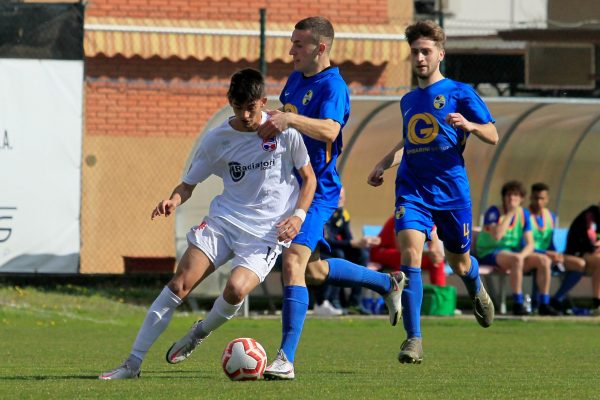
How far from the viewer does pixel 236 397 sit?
7074 millimetres

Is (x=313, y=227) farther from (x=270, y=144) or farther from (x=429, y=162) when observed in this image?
(x=429, y=162)

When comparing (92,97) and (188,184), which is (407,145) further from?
(92,97)

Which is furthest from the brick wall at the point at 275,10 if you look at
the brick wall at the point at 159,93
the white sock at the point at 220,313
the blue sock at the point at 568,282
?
the white sock at the point at 220,313

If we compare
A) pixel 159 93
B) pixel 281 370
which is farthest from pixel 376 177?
pixel 159 93

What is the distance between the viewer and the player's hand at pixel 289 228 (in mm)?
8094

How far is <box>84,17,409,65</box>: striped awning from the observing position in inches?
846

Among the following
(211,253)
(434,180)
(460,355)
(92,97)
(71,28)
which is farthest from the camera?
(92,97)

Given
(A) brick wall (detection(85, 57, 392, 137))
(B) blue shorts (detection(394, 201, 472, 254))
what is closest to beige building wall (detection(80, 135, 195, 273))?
(A) brick wall (detection(85, 57, 392, 137))

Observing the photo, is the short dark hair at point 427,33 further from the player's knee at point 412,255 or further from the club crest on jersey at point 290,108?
the player's knee at point 412,255

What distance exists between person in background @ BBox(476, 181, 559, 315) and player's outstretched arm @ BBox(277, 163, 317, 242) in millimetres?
9658

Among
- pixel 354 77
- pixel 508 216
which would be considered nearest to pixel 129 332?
pixel 508 216

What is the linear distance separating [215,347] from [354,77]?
11.8 m

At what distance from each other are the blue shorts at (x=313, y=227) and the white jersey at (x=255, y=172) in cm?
26

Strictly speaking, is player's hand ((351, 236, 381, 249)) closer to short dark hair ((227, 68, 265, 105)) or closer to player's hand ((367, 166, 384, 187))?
player's hand ((367, 166, 384, 187))
